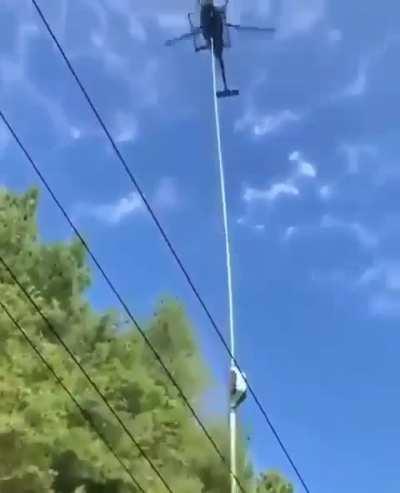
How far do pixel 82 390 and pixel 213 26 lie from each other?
7.05m

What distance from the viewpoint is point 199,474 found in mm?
14961

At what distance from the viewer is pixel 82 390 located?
13.0 metres

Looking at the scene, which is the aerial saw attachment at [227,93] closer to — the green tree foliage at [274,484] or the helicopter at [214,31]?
the helicopter at [214,31]

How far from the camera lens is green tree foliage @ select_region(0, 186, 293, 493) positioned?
38.5 feet

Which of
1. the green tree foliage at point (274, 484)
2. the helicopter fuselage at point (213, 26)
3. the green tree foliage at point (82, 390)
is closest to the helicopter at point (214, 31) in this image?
the helicopter fuselage at point (213, 26)

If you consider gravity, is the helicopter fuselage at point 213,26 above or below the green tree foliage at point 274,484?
below

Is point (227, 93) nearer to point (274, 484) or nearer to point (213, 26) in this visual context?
point (213, 26)

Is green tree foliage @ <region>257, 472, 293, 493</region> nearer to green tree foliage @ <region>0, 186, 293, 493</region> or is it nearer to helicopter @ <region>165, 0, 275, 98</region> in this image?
green tree foliage @ <region>0, 186, 293, 493</region>

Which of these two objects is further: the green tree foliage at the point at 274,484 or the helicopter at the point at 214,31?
the green tree foliage at the point at 274,484

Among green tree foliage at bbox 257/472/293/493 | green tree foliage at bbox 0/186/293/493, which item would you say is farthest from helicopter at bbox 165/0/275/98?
green tree foliage at bbox 257/472/293/493

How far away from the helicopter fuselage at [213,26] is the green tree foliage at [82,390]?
572 cm

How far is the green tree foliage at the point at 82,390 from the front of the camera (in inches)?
463

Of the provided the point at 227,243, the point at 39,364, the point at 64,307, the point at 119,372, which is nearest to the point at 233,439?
the point at 227,243

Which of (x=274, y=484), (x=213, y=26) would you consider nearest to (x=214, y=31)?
(x=213, y=26)
